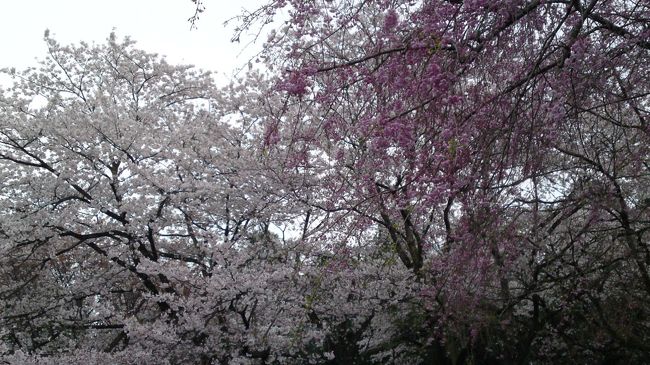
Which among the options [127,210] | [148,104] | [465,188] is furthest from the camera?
[148,104]

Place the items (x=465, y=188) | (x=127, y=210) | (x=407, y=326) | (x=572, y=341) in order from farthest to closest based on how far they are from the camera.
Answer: (x=127, y=210) < (x=407, y=326) < (x=572, y=341) < (x=465, y=188)

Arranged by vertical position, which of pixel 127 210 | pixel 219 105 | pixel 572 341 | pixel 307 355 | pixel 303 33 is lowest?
pixel 572 341

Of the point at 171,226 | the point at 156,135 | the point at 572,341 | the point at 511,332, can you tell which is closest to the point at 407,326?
the point at 511,332

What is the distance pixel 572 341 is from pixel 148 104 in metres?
7.00

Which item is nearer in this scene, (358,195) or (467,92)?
(467,92)

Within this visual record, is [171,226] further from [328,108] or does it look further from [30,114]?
[328,108]

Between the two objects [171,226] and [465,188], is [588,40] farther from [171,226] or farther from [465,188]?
[171,226]

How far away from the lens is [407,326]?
7.70 metres

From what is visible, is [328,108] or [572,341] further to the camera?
[572,341]

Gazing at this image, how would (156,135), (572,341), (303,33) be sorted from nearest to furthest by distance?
(303,33) < (572,341) < (156,135)

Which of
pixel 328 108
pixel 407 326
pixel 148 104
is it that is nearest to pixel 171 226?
pixel 148 104

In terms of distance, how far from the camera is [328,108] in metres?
3.10

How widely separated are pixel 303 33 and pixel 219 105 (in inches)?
282

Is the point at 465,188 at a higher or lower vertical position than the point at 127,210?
lower
